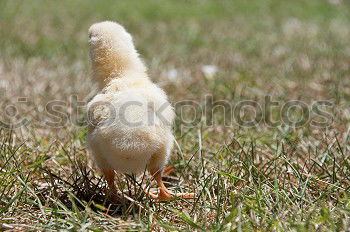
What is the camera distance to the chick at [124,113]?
235cm

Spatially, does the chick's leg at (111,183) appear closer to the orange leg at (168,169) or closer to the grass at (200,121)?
the grass at (200,121)

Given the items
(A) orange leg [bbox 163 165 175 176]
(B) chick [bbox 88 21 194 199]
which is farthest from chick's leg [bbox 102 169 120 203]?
(A) orange leg [bbox 163 165 175 176]

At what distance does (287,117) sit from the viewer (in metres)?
4.05

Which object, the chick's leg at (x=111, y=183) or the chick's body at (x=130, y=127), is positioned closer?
the chick's body at (x=130, y=127)

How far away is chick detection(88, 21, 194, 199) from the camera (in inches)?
92.7

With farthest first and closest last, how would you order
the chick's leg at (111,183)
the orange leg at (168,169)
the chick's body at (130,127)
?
the orange leg at (168,169) < the chick's leg at (111,183) < the chick's body at (130,127)

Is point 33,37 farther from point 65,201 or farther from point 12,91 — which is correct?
point 65,201

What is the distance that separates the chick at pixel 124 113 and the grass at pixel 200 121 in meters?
0.17

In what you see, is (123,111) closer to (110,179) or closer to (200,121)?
(110,179)

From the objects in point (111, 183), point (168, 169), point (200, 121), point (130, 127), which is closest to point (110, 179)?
point (111, 183)

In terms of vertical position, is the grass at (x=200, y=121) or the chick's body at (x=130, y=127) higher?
the chick's body at (x=130, y=127)

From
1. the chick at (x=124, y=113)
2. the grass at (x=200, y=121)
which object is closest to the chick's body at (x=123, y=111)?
the chick at (x=124, y=113)

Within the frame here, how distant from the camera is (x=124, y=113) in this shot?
236cm

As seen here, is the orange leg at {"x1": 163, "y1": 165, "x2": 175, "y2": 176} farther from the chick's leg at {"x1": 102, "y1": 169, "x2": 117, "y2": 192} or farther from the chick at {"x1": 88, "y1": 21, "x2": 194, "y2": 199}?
the chick's leg at {"x1": 102, "y1": 169, "x2": 117, "y2": 192}
